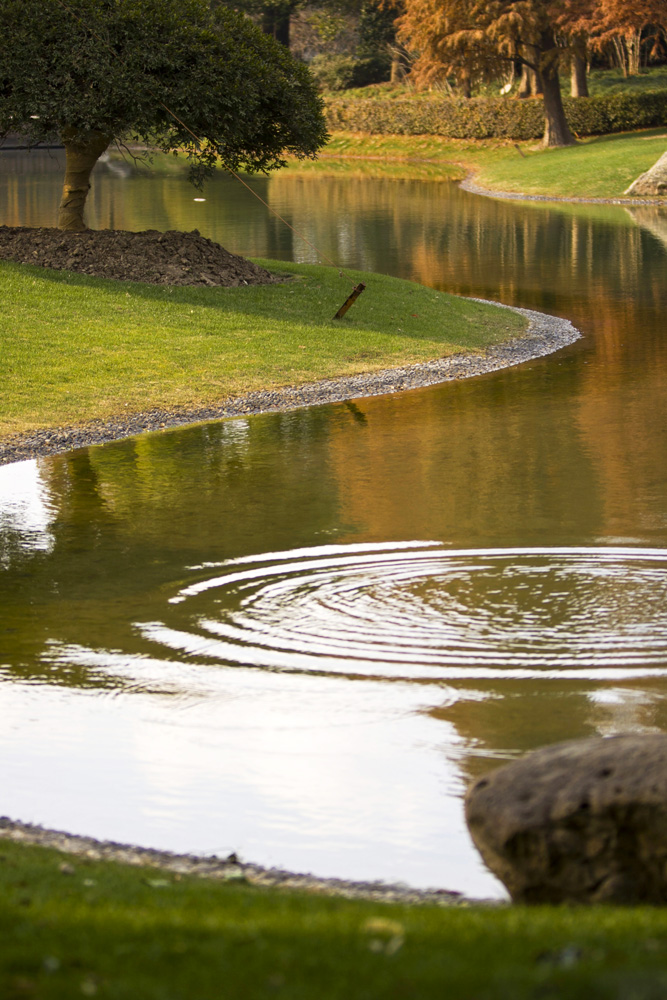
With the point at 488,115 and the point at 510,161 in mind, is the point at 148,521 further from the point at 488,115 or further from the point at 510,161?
the point at 488,115

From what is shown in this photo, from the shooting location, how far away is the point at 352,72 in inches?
2884

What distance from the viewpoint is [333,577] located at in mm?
9172

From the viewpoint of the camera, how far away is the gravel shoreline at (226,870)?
5250mm

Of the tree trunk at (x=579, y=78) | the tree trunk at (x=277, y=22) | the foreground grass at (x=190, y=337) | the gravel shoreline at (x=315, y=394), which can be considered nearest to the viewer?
the gravel shoreline at (x=315, y=394)

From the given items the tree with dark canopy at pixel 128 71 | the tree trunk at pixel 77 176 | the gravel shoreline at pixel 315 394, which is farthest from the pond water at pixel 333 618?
the tree trunk at pixel 77 176

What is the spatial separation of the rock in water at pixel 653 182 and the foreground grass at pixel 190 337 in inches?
934

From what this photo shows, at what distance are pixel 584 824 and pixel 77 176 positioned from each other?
20.3m

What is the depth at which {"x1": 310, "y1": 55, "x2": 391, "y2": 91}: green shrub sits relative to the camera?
7331 cm

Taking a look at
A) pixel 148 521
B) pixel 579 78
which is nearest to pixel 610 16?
pixel 579 78

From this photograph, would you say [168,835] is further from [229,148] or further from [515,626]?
[229,148]

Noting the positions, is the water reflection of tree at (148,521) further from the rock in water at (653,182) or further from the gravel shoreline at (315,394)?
the rock in water at (653,182)

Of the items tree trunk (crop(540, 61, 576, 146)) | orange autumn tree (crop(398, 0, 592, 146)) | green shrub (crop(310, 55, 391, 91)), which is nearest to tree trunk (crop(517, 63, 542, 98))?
orange autumn tree (crop(398, 0, 592, 146))

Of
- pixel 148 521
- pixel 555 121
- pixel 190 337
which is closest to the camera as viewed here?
pixel 148 521

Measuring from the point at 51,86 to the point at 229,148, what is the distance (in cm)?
360
